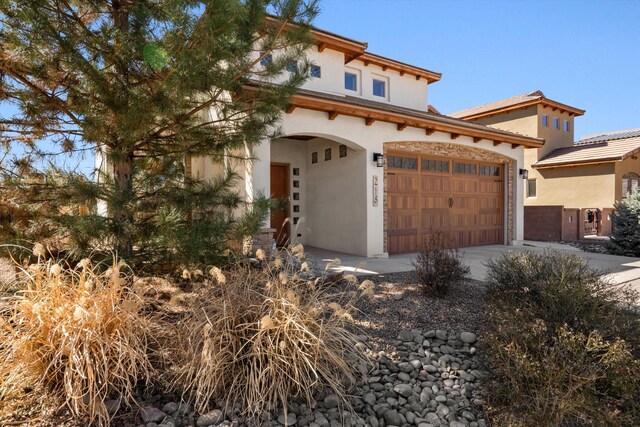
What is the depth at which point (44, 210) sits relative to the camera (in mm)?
4348

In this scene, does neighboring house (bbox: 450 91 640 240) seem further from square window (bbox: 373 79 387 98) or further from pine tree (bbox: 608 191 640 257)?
square window (bbox: 373 79 387 98)

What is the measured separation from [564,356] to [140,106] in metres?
4.76

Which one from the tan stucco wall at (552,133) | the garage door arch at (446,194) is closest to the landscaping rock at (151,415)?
the garage door arch at (446,194)

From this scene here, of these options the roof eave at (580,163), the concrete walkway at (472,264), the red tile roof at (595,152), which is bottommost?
the concrete walkway at (472,264)

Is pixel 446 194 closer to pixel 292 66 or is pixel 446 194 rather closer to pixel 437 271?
pixel 437 271

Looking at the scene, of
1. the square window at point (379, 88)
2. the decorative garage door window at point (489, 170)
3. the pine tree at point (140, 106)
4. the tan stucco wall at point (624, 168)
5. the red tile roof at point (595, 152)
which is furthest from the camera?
the tan stucco wall at point (624, 168)

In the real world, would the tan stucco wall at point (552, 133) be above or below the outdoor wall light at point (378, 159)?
above

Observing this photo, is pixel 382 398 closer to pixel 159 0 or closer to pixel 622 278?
pixel 159 0

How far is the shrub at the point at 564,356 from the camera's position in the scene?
2988 millimetres

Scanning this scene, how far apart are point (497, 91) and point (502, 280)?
21.2m

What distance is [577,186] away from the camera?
717 inches

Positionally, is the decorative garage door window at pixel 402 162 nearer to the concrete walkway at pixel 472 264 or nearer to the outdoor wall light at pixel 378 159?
the outdoor wall light at pixel 378 159

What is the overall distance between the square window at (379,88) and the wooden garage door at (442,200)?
12.9 ft

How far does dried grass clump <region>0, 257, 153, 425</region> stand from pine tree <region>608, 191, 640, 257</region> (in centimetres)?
1389
